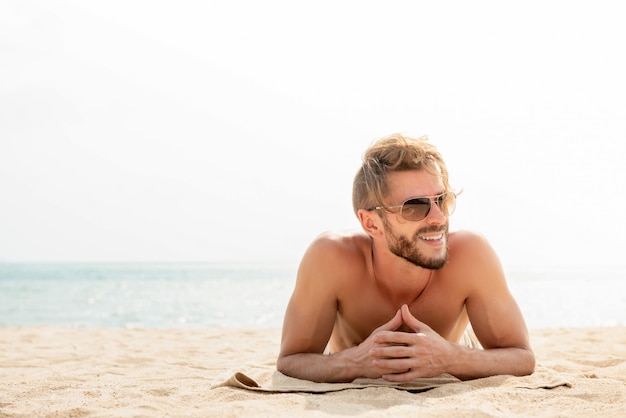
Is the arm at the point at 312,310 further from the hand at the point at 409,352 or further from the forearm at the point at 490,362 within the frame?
the forearm at the point at 490,362

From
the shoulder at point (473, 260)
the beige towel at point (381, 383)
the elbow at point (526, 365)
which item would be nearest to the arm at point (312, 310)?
→ the beige towel at point (381, 383)

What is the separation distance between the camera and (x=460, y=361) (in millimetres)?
3260

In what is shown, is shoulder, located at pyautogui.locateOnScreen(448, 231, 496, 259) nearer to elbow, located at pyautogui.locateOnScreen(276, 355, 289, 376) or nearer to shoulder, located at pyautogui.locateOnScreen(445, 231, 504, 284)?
shoulder, located at pyautogui.locateOnScreen(445, 231, 504, 284)

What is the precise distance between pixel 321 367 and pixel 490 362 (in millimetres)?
898

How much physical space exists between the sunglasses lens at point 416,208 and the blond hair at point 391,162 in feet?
0.46

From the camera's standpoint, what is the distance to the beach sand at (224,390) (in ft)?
8.68

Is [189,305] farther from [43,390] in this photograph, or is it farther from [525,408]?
[525,408]

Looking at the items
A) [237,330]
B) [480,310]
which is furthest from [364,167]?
[237,330]

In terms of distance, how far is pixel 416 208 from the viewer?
132 inches

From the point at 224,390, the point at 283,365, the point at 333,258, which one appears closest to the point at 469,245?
the point at 333,258

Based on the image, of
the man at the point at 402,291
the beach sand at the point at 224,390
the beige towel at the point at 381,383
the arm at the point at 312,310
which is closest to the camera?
the beach sand at the point at 224,390

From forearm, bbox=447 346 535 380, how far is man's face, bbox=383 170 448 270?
1.61 feet

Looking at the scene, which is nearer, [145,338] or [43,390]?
[43,390]

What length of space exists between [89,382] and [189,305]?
53.2 ft
